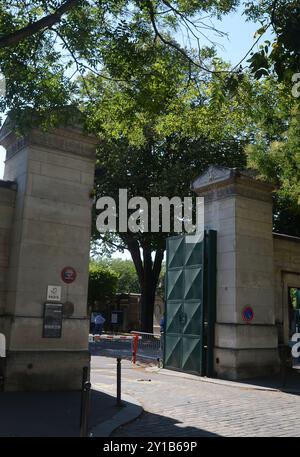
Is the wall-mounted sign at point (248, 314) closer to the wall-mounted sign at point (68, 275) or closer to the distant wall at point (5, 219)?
the wall-mounted sign at point (68, 275)

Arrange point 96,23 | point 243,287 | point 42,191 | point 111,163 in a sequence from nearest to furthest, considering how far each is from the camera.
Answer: point 96,23 < point 42,191 < point 243,287 < point 111,163

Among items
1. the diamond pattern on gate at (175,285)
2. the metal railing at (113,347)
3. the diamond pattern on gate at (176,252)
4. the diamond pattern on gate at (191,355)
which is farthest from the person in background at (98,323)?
the diamond pattern on gate at (191,355)

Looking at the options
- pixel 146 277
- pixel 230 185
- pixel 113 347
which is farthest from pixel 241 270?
pixel 146 277

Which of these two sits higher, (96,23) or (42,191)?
(96,23)

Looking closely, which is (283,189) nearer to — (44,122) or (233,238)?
(233,238)

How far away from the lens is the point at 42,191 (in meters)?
10.3

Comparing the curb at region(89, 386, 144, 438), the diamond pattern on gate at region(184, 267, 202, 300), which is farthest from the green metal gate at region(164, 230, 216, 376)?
the curb at region(89, 386, 144, 438)

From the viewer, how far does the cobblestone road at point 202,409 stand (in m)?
6.93

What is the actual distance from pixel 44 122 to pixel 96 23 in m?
2.12

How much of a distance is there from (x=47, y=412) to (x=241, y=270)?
7.39 meters

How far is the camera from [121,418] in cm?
752

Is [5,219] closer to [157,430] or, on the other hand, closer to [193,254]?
[157,430]

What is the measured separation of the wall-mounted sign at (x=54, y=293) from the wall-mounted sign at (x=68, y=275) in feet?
0.75

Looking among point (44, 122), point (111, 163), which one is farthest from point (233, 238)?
point (111, 163)
